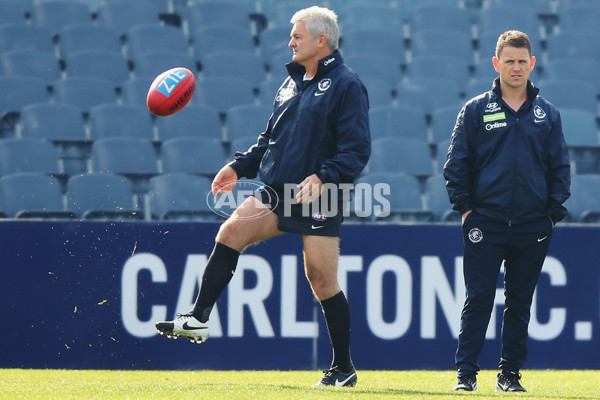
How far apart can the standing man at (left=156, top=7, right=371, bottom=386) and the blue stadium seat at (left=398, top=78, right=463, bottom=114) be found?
209 inches

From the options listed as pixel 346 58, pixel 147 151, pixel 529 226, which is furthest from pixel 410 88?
pixel 529 226

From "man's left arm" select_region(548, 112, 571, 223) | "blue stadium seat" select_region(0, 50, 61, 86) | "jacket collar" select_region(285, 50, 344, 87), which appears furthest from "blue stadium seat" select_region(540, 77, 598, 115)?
"jacket collar" select_region(285, 50, 344, 87)

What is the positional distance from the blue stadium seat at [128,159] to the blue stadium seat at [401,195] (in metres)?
1.77

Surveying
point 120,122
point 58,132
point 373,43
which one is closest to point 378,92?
point 373,43

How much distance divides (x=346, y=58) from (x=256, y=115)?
1.67 m

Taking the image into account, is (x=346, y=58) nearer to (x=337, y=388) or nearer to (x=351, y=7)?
(x=351, y=7)

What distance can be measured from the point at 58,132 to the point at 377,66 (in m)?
3.50

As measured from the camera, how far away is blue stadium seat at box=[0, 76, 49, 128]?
319 inches

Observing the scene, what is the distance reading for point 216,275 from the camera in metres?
4.04

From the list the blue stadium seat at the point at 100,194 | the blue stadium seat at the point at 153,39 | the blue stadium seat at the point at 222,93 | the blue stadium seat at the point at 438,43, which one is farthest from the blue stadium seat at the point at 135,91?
the blue stadium seat at the point at 438,43

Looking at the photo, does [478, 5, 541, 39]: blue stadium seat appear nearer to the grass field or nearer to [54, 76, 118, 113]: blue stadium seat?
[54, 76, 118, 113]: blue stadium seat

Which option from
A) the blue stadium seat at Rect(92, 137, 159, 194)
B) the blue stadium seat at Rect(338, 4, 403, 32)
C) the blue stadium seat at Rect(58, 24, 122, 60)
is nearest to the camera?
the blue stadium seat at Rect(92, 137, 159, 194)

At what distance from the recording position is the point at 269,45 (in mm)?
9711

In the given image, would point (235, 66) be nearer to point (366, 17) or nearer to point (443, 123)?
point (366, 17)
